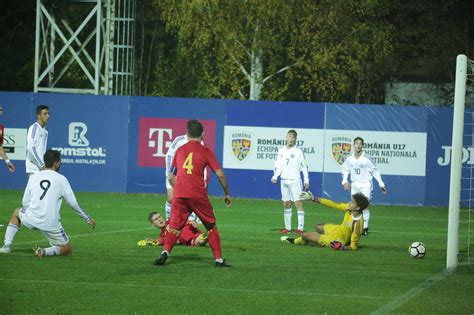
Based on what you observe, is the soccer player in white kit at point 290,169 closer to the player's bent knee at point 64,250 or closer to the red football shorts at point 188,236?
the red football shorts at point 188,236

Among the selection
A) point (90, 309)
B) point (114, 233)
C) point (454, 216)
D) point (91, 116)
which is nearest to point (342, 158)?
point (91, 116)

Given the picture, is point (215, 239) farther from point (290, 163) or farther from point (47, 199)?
point (290, 163)

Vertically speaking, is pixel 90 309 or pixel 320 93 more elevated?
pixel 320 93

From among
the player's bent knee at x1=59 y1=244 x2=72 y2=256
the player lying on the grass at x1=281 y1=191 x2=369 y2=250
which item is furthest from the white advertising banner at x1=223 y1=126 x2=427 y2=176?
the player's bent knee at x1=59 y1=244 x2=72 y2=256

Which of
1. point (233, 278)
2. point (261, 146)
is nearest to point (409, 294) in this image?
point (233, 278)

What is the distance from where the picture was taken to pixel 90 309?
33.9ft

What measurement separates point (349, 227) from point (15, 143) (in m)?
17.4

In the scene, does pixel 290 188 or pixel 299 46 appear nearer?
pixel 290 188

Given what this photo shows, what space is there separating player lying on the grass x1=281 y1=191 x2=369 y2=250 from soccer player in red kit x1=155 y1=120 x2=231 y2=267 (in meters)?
2.80

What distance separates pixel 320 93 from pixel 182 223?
31.9 meters

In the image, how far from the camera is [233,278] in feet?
42.4

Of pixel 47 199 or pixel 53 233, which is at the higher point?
pixel 47 199

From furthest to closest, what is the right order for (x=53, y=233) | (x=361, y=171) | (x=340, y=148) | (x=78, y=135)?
(x=78, y=135) < (x=340, y=148) < (x=361, y=171) < (x=53, y=233)

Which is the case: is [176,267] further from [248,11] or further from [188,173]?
[248,11]
